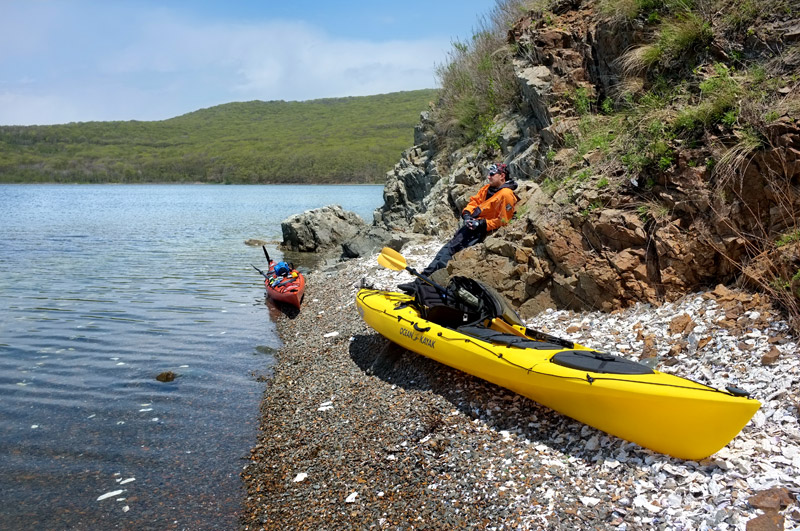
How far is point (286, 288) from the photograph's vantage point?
1299 cm

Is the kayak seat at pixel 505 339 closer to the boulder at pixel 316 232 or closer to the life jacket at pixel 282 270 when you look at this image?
the life jacket at pixel 282 270

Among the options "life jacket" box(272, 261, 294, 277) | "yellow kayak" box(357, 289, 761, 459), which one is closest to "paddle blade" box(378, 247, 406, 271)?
"yellow kayak" box(357, 289, 761, 459)

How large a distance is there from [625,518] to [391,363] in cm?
416

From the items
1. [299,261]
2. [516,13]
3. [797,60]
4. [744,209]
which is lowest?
[299,261]

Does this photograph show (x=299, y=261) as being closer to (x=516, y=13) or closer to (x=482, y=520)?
(x=516, y=13)

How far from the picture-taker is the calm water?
520 cm

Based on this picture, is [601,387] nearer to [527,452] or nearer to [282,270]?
[527,452]

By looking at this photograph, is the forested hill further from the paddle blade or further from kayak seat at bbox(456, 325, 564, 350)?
kayak seat at bbox(456, 325, 564, 350)

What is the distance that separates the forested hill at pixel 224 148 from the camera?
315 feet

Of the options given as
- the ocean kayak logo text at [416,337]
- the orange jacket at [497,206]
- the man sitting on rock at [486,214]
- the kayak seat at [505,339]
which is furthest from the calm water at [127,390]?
the orange jacket at [497,206]

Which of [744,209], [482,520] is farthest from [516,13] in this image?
[482,520]

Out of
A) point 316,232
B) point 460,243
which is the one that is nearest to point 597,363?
point 460,243

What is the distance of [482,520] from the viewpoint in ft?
13.8

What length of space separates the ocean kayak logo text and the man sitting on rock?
104 inches
